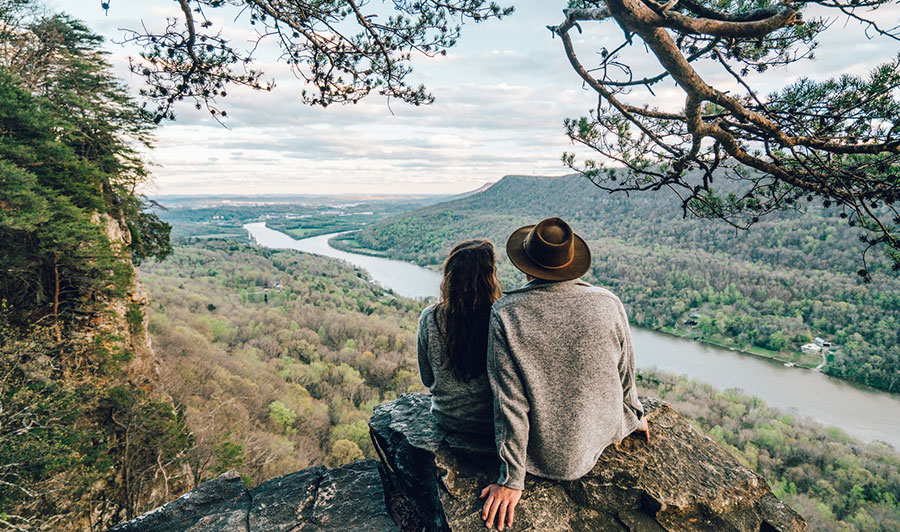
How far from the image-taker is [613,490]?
1614 millimetres

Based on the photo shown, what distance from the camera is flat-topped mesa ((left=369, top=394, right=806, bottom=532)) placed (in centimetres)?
151

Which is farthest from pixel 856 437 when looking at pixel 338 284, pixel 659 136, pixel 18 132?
pixel 338 284

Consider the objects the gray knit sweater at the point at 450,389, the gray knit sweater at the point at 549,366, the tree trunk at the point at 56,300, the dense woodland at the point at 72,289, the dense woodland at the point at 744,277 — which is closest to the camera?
the gray knit sweater at the point at 549,366

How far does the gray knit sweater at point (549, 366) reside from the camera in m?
1.35

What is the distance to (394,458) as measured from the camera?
2043 mm

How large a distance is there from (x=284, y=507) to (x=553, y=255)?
1.91 metres

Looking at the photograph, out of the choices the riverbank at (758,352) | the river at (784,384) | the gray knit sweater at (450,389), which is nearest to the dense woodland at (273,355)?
the gray knit sweater at (450,389)

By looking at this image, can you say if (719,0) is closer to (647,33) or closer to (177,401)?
(647,33)

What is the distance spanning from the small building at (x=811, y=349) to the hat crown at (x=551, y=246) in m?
40.2

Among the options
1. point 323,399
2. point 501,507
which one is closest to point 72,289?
point 501,507

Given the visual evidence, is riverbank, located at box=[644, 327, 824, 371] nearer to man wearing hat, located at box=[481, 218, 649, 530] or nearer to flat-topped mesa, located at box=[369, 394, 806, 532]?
flat-topped mesa, located at box=[369, 394, 806, 532]

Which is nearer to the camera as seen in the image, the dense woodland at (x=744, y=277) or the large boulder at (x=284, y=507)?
the large boulder at (x=284, y=507)

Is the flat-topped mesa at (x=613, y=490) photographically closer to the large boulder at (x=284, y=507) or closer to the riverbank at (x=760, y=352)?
the large boulder at (x=284, y=507)

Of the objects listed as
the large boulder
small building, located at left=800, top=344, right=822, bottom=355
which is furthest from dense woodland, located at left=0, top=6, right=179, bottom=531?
small building, located at left=800, top=344, right=822, bottom=355
